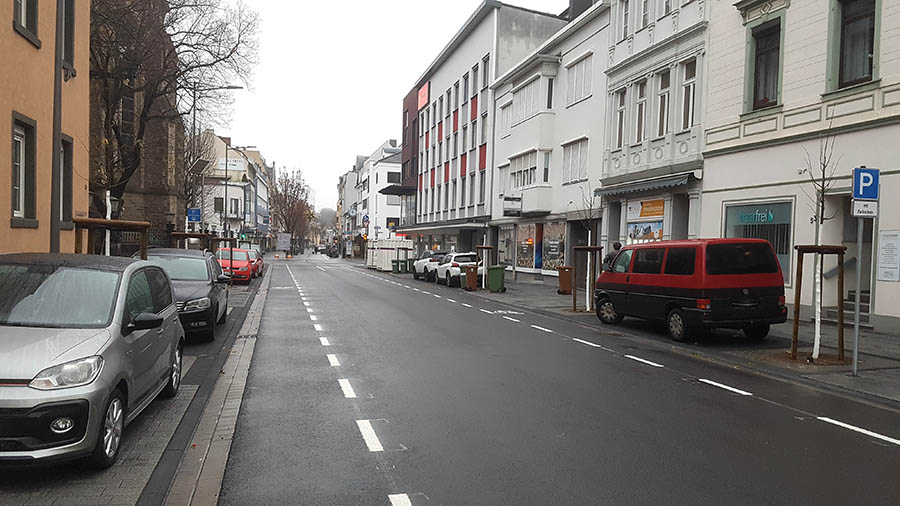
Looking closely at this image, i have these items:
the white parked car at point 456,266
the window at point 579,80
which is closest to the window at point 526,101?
the window at point 579,80

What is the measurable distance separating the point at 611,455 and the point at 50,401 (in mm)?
4286

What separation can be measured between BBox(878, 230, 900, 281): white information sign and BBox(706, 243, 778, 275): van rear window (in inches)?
69.2

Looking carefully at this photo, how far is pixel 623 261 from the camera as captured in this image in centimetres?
1552

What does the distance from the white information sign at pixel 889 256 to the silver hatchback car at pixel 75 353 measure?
1125 centimetres

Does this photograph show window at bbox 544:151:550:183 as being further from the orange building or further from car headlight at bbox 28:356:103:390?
car headlight at bbox 28:356:103:390

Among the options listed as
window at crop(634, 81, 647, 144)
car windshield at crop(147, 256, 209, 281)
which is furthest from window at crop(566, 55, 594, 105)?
car windshield at crop(147, 256, 209, 281)

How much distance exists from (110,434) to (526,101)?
2847cm

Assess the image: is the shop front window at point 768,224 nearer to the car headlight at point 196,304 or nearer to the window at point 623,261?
the window at point 623,261

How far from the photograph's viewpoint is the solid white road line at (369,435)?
582 cm

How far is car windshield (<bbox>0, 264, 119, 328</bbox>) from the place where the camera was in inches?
215

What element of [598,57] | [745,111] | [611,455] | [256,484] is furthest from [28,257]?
[598,57]

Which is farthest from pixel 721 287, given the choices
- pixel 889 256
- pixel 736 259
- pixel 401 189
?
pixel 401 189

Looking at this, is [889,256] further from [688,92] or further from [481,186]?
[481,186]

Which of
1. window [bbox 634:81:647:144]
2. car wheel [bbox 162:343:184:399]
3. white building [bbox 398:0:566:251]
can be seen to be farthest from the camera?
white building [bbox 398:0:566:251]
